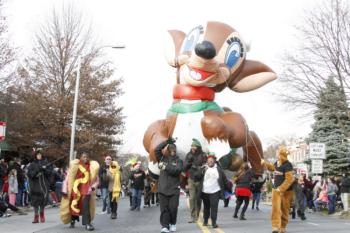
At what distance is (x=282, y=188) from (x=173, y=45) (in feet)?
22.1

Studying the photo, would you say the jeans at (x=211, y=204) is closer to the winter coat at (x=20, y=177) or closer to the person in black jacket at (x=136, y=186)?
the person in black jacket at (x=136, y=186)

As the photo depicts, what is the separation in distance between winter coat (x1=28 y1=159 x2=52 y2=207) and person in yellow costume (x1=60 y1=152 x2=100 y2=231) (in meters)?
1.24

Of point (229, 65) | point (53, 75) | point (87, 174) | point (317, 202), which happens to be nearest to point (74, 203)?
point (87, 174)

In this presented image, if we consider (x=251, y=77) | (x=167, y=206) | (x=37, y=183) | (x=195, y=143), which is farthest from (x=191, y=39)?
(x=167, y=206)

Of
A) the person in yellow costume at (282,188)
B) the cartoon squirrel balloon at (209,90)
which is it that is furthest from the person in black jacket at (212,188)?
the cartoon squirrel balloon at (209,90)

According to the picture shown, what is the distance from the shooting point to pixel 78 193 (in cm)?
1213

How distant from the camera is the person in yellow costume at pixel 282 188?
36.9ft

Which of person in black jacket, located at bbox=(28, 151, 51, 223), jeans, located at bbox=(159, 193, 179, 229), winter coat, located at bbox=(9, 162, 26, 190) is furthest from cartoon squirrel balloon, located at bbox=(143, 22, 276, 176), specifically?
winter coat, located at bbox=(9, 162, 26, 190)

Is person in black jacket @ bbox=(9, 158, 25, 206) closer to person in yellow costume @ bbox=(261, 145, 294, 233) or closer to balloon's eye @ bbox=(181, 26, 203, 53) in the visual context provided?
balloon's eye @ bbox=(181, 26, 203, 53)

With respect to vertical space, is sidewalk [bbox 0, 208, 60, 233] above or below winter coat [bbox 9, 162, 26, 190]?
below

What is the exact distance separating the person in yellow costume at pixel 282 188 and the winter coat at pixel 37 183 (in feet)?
17.5

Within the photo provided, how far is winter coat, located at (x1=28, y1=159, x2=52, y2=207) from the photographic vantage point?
1320 centimetres

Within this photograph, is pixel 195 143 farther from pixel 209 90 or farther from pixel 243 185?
pixel 243 185

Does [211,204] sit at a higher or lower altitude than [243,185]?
lower
